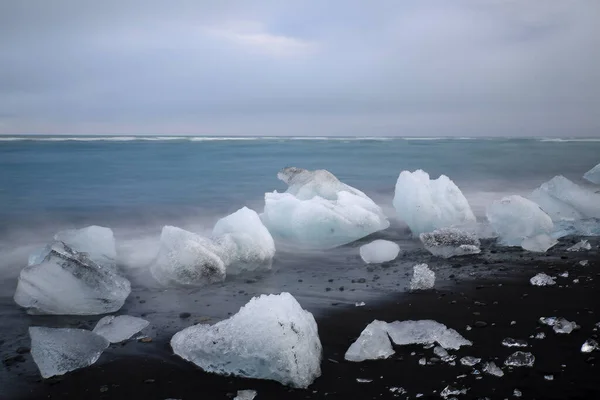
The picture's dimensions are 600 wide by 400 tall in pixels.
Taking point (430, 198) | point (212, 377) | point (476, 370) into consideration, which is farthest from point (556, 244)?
point (212, 377)

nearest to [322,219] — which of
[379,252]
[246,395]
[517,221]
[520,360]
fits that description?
[379,252]

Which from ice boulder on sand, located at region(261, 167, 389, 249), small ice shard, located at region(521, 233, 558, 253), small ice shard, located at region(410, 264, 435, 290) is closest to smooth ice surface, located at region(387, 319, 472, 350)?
small ice shard, located at region(410, 264, 435, 290)

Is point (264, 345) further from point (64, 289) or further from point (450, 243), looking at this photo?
point (450, 243)

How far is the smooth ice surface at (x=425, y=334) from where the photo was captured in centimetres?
A: 367

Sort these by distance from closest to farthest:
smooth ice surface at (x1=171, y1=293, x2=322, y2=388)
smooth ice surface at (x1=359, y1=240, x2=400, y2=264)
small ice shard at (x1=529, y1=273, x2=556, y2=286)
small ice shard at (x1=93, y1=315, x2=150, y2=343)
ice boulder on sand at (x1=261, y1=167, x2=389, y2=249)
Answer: smooth ice surface at (x1=171, y1=293, x2=322, y2=388), small ice shard at (x1=93, y1=315, x2=150, y2=343), small ice shard at (x1=529, y1=273, x2=556, y2=286), smooth ice surface at (x1=359, y1=240, x2=400, y2=264), ice boulder on sand at (x1=261, y1=167, x2=389, y2=249)

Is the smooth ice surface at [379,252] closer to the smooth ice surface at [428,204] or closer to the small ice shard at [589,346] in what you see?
the smooth ice surface at [428,204]

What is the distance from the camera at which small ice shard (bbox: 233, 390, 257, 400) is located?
309 cm

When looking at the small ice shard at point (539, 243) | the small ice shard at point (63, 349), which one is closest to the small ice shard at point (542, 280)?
the small ice shard at point (539, 243)

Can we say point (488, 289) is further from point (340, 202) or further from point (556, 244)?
point (340, 202)

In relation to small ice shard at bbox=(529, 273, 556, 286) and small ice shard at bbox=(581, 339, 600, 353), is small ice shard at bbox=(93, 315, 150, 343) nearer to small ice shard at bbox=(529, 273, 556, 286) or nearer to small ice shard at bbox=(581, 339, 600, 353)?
small ice shard at bbox=(581, 339, 600, 353)

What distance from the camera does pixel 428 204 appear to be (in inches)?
325

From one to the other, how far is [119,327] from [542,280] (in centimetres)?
446

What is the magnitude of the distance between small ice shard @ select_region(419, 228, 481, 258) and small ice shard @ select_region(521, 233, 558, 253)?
75 cm

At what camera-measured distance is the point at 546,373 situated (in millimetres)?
3164
